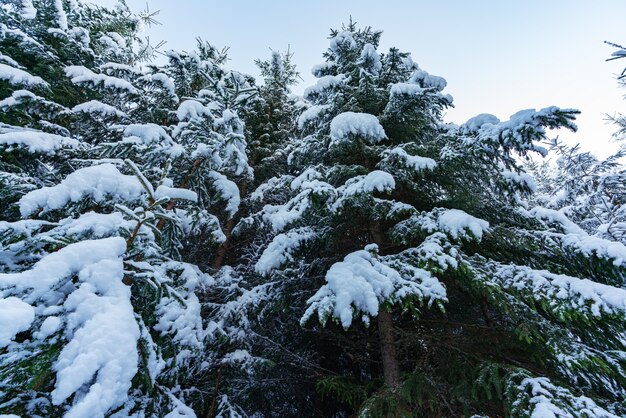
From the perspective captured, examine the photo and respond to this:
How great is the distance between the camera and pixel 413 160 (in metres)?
4.63

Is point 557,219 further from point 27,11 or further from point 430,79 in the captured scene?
point 27,11

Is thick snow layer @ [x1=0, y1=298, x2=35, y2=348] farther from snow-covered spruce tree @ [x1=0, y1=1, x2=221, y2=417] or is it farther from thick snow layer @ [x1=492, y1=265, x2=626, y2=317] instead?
thick snow layer @ [x1=492, y1=265, x2=626, y2=317]

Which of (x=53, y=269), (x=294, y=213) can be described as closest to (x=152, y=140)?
(x=294, y=213)

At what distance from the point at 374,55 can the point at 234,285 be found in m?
5.53

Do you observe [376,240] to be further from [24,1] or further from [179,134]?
[24,1]

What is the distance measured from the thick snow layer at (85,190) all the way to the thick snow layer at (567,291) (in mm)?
4391

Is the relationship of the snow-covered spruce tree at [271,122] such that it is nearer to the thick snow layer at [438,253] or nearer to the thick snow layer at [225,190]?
the thick snow layer at [225,190]

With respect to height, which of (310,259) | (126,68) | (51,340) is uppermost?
(126,68)

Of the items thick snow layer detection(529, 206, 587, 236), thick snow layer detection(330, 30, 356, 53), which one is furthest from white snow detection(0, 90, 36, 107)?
thick snow layer detection(529, 206, 587, 236)

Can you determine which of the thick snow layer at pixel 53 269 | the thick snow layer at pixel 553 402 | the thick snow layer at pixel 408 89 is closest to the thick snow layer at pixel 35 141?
the thick snow layer at pixel 53 269

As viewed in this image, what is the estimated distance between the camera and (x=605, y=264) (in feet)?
11.7

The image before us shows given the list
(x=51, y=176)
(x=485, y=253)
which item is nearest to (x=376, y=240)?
(x=485, y=253)

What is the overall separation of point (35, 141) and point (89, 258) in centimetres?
387

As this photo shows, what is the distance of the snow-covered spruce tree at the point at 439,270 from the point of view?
10.7 ft
